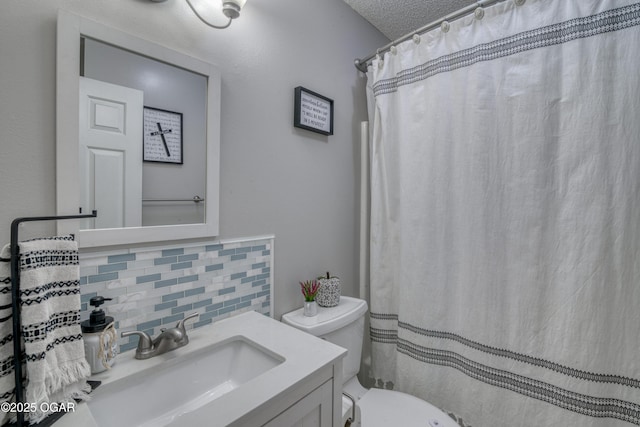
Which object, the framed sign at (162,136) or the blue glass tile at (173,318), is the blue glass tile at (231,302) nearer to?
the blue glass tile at (173,318)

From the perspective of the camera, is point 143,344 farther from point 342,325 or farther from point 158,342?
point 342,325

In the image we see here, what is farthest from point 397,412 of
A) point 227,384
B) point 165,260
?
point 165,260

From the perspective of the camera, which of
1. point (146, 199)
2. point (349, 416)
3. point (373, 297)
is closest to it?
point (146, 199)

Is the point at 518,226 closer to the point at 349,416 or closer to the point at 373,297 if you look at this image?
the point at 373,297

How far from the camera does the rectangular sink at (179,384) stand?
26.5 inches

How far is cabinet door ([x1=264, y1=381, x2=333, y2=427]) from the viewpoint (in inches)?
25.5

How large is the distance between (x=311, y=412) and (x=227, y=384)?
29cm

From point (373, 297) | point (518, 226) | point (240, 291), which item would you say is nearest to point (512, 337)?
point (518, 226)

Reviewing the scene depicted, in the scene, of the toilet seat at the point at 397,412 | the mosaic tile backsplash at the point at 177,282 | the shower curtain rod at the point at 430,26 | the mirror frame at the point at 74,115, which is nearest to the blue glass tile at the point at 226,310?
the mosaic tile backsplash at the point at 177,282

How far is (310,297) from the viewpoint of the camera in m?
1.19

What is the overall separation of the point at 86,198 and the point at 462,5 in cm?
188

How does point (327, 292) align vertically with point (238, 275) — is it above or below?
below

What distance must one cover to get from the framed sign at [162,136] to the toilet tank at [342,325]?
0.74 meters

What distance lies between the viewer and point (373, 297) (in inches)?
58.9
